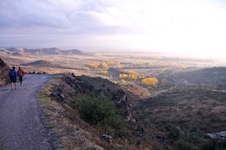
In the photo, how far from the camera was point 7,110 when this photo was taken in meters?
10.4

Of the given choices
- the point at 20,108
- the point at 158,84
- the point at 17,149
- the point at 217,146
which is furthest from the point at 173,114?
the point at 158,84

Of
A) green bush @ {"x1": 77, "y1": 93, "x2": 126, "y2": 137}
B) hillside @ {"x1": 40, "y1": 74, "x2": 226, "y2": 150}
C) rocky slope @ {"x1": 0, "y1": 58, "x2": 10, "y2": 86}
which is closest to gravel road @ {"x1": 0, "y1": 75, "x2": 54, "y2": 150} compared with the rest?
hillside @ {"x1": 40, "y1": 74, "x2": 226, "y2": 150}

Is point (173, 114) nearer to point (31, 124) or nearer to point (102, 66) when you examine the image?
point (31, 124)

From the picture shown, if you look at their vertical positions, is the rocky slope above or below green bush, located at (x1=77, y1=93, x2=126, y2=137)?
above

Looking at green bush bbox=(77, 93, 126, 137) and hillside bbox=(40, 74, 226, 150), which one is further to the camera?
green bush bbox=(77, 93, 126, 137)

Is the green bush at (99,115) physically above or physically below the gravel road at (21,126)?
below

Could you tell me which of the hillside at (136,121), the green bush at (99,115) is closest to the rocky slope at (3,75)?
the hillside at (136,121)

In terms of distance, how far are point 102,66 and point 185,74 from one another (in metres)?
81.0

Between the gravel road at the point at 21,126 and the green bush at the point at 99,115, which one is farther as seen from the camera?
the green bush at the point at 99,115

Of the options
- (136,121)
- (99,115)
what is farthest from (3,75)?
(136,121)

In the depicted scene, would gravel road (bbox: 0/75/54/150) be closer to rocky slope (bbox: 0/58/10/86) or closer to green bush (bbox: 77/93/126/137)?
green bush (bbox: 77/93/126/137)

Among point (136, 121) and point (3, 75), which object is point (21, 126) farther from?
point (136, 121)

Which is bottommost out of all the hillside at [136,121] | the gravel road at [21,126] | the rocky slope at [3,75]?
the hillside at [136,121]

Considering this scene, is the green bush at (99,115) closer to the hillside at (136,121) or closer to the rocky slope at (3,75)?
the hillside at (136,121)
